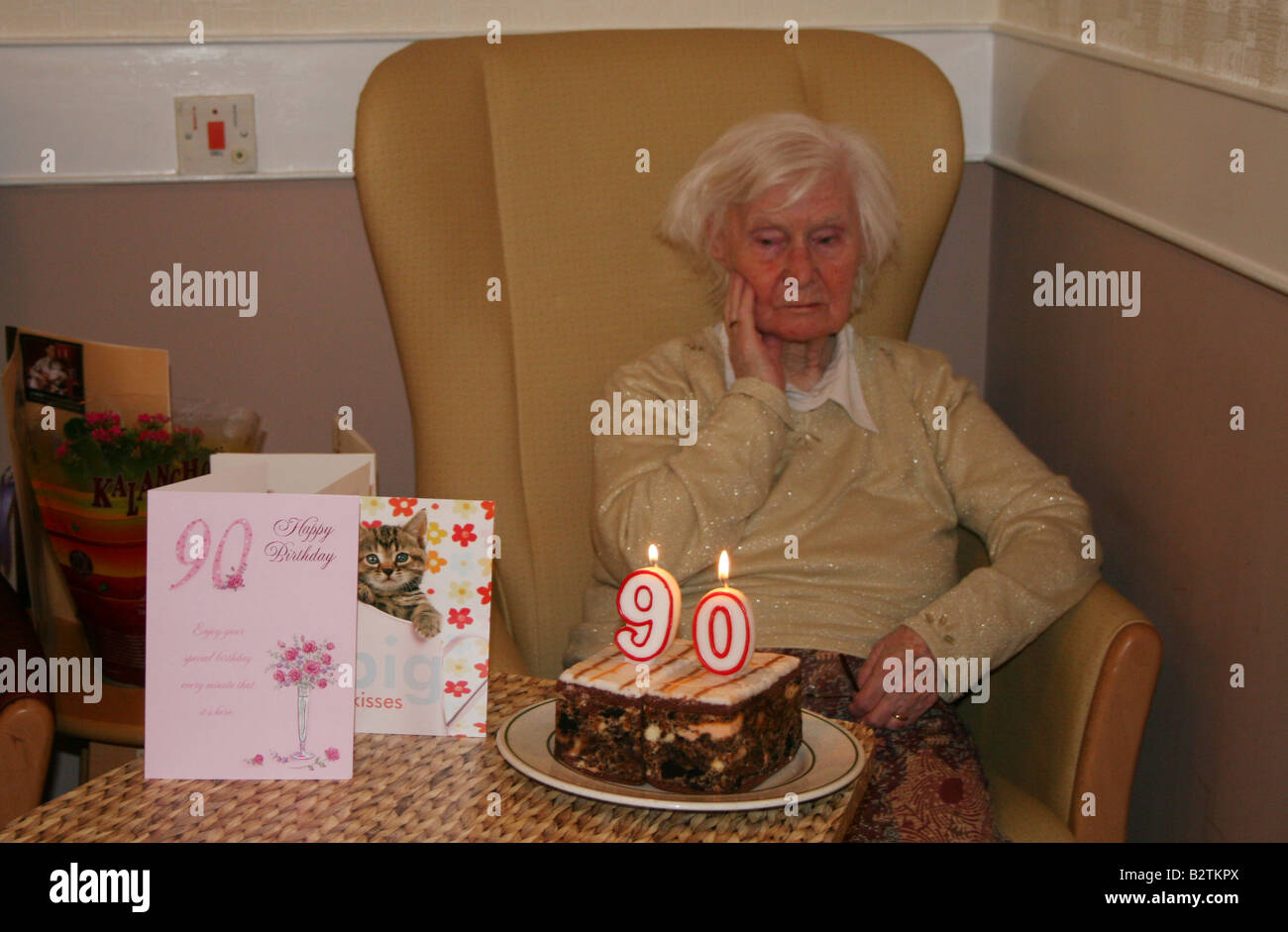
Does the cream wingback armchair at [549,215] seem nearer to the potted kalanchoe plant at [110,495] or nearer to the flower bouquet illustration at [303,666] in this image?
the potted kalanchoe plant at [110,495]

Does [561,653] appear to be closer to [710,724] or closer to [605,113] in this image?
[605,113]

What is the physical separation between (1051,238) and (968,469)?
0.45 m

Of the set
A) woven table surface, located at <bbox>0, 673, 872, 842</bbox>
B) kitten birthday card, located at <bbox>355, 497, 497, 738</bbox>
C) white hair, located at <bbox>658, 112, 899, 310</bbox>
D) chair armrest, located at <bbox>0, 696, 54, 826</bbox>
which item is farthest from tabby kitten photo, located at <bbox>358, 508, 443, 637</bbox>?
white hair, located at <bbox>658, 112, 899, 310</bbox>

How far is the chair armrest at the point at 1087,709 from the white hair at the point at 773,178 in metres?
0.53

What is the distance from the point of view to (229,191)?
2.11 meters

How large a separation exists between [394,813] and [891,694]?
693mm

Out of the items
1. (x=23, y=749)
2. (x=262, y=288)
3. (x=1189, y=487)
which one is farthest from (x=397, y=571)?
(x=262, y=288)

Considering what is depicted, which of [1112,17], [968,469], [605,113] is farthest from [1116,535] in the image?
[605,113]

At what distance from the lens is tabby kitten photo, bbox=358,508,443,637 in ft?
3.44

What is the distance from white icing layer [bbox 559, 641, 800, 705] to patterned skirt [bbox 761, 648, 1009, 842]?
0.18 metres

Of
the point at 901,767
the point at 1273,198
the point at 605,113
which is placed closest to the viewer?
the point at 1273,198

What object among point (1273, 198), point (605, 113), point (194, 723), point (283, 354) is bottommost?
point (194, 723)

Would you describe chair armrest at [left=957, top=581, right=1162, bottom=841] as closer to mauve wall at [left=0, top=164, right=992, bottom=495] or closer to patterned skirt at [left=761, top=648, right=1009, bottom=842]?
patterned skirt at [left=761, top=648, right=1009, bottom=842]

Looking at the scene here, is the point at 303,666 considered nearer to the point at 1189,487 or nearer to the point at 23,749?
the point at 23,749
